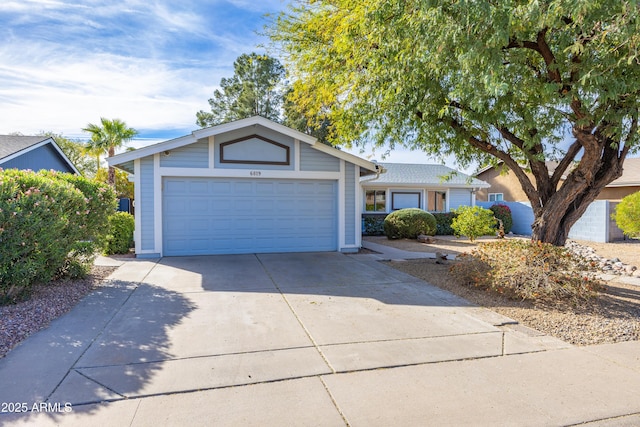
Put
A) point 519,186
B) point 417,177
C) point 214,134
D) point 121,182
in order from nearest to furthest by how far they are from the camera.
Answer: point 214,134 → point 417,177 → point 121,182 → point 519,186

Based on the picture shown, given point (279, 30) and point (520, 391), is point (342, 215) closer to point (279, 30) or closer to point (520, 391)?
point (279, 30)

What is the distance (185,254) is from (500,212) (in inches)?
604

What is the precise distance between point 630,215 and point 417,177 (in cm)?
962

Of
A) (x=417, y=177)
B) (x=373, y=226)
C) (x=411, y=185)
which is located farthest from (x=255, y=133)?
(x=417, y=177)

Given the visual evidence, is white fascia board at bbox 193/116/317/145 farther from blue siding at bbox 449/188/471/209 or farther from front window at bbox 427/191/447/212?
blue siding at bbox 449/188/471/209

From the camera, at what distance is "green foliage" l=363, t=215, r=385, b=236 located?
17250 millimetres

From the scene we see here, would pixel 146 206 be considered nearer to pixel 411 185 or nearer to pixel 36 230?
pixel 36 230

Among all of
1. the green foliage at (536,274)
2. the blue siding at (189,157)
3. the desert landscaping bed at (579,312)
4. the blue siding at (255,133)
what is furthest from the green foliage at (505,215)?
the blue siding at (189,157)

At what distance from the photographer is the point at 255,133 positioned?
1030 cm

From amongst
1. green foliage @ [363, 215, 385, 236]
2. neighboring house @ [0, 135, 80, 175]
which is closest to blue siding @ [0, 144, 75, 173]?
neighboring house @ [0, 135, 80, 175]

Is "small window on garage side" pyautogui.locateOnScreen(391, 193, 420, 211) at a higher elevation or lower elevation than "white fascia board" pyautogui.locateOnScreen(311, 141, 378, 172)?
lower

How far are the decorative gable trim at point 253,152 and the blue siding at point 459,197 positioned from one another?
1208 cm

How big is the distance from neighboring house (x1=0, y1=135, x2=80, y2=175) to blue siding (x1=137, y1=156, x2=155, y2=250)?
835cm

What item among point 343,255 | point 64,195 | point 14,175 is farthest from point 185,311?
point 343,255
